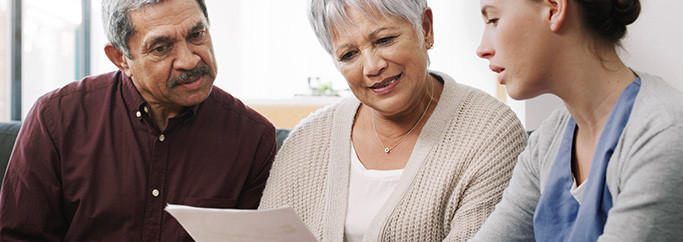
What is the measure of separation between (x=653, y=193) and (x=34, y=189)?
1430 millimetres

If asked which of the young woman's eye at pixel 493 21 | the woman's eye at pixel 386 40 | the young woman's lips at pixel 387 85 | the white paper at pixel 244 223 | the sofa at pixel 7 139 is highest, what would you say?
the young woman's eye at pixel 493 21

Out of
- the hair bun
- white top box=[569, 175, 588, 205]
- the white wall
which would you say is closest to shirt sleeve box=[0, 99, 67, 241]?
white top box=[569, 175, 588, 205]

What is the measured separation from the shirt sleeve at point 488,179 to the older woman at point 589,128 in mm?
220

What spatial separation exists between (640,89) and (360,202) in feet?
2.51

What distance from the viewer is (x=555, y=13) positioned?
892 mm

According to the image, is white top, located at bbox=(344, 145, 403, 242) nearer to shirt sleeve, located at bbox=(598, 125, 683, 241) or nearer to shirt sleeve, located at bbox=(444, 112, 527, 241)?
shirt sleeve, located at bbox=(444, 112, 527, 241)

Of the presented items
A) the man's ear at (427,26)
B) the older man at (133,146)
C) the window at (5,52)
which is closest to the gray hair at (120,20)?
the older man at (133,146)

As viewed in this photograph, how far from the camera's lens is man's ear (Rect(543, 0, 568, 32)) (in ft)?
2.89

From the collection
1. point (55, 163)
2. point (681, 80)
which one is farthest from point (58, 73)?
point (681, 80)

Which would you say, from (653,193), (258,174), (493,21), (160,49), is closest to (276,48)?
(258,174)

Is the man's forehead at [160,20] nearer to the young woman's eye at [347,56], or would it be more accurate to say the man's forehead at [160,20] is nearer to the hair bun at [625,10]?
the young woman's eye at [347,56]

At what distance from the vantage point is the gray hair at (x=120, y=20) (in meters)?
1.59

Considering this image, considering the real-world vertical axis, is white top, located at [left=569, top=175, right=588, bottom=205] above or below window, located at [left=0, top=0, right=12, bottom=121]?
above

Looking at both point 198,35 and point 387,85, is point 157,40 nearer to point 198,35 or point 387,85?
point 198,35
